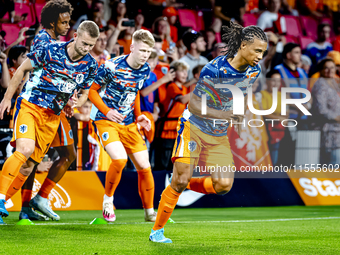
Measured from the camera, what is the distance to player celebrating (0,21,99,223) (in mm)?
5434

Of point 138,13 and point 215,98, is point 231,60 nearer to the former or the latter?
point 215,98

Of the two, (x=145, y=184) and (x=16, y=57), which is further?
Answer: (x=16, y=57)

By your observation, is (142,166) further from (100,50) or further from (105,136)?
(100,50)

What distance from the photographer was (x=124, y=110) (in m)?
6.20

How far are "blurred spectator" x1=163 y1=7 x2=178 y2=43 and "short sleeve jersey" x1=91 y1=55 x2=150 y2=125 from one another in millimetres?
5376

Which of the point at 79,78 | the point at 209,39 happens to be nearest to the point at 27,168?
the point at 79,78

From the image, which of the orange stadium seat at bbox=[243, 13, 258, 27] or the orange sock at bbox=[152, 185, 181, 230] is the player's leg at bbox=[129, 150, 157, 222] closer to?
the orange sock at bbox=[152, 185, 181, 230]

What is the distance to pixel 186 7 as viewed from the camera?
43.6 feet

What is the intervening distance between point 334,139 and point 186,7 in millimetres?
5911

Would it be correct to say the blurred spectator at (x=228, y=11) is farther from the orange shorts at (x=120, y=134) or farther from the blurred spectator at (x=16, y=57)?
→ the orange shorts at (x=120, y=134)

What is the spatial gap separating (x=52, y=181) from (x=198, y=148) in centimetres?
240

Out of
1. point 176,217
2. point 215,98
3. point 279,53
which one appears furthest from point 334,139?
point 215,98

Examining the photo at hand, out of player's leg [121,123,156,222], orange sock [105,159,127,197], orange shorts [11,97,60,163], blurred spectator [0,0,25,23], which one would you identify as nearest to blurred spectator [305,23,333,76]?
blurred spectator [0,0,25,23]

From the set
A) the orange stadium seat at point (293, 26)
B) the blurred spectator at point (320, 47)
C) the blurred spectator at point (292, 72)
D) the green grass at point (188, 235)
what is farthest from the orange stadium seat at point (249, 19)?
the green grass at point (188, 235)
